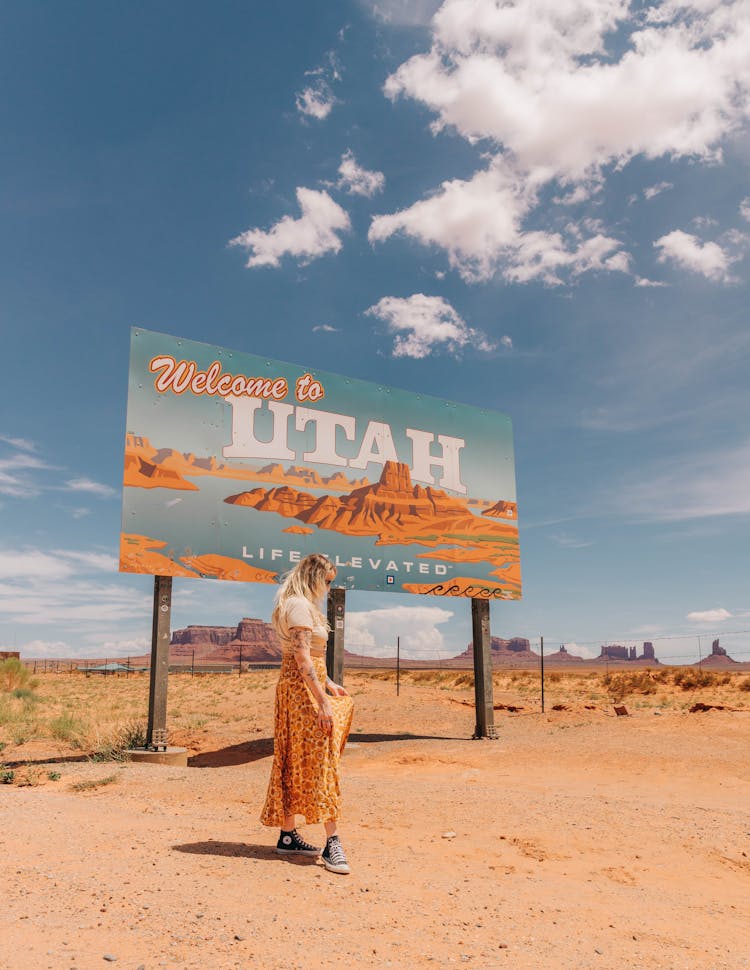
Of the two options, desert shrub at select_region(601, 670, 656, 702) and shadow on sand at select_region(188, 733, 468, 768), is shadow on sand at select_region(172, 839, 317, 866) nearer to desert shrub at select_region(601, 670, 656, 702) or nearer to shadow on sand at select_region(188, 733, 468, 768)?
shadow on sand at select_region(188, 733, 468, 768)

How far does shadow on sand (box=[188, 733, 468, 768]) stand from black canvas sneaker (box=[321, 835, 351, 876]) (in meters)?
7.38

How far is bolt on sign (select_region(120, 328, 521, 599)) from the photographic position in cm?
1155

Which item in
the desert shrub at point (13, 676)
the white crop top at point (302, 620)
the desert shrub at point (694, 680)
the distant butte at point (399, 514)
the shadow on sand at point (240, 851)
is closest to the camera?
the white crop top at point (302, 620)

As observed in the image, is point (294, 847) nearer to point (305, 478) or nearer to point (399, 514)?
point (305, 478)

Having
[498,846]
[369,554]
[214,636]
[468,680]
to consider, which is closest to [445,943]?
[498,846]

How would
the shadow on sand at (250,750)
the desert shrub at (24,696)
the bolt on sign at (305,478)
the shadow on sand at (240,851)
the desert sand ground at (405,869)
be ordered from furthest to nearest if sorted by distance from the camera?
the desert shrub at (24,696)
the shadow on sand at (250,750)
the bolt on sign at (305,478)
the shadow on sand at (240,851)
the desert sand ground at (405,869)

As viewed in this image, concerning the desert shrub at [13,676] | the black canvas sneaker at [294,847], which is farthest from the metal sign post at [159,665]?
the desert shrub at [13,676]

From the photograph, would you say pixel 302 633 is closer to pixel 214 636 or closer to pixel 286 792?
pixel 286 792

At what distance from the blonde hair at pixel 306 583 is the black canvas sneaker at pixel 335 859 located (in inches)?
54.1

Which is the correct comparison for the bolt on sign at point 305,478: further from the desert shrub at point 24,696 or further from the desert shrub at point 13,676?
the desert shrub at point 13,676

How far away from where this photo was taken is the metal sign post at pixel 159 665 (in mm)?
11070

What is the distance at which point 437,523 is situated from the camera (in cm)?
1459

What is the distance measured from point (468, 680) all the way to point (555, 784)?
30.9 meters

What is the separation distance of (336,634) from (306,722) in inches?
322
